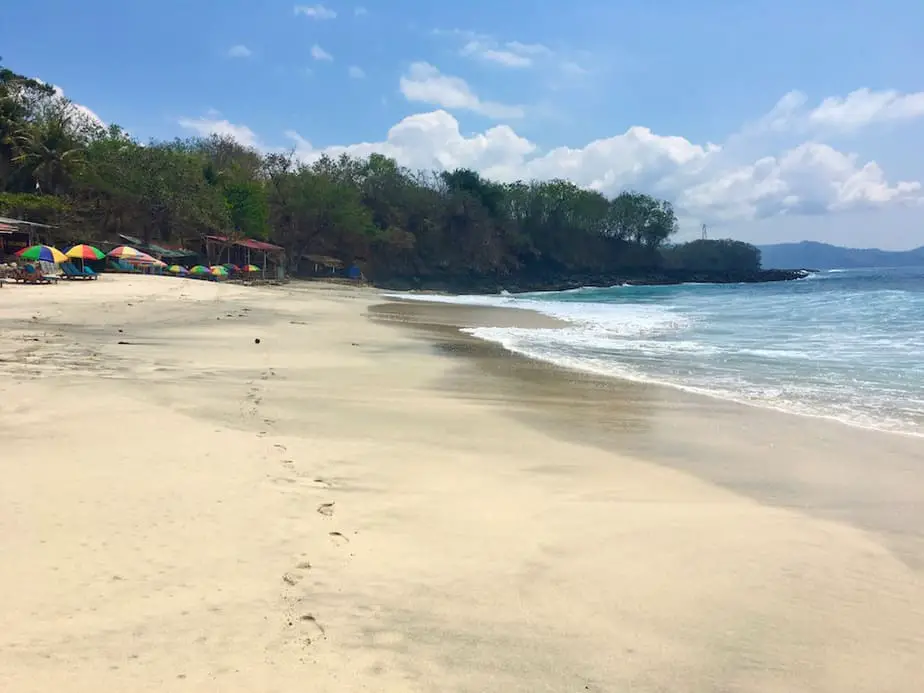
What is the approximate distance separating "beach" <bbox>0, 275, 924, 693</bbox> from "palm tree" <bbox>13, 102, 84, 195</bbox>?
43.5 meters

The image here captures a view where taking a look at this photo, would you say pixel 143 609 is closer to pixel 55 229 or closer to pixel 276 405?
pixel 276 405

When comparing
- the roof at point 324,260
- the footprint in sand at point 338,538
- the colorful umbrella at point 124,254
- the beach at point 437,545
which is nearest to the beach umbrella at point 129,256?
the colorful umbrella at point 124,254

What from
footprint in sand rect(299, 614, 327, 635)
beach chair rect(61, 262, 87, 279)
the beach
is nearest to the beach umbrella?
beach chair rect(61, 262, 87, 279)

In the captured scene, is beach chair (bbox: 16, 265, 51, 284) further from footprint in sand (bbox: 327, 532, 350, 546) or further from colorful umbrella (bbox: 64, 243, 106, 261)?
footprint in sand (bbox: 327, 532, 350, 546)

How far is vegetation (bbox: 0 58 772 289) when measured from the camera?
43.8m

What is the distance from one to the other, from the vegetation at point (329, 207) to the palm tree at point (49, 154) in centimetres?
9

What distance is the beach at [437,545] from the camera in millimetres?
2730

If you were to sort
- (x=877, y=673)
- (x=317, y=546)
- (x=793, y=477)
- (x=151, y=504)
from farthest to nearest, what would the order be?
(x=793, y=477) → (x=151, y=504) → (x=317, y=546) → (x=877, y=673)

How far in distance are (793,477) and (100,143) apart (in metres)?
51.7

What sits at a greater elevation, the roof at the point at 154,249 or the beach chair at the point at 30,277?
the roof at the point at 154,249

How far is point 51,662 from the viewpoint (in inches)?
97.5

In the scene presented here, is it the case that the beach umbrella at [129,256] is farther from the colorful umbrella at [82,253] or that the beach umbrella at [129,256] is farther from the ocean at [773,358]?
the ocean at [773,358]

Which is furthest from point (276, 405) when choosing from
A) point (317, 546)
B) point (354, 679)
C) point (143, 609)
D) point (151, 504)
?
point (354, 679)

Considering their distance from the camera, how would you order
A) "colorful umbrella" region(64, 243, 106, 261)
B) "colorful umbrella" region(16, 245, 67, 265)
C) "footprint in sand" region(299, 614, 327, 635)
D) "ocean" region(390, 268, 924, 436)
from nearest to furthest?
"footprint in sand" region(299, 614, 327, 635), "ocean" region(390, 268, 924, 436), "colorful umbrella" region(16, 245, 67, 265), "colorful umbrella" region(64, 243, 106, 261)
